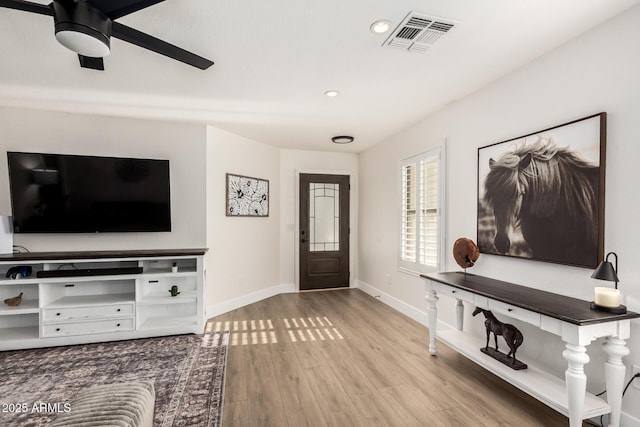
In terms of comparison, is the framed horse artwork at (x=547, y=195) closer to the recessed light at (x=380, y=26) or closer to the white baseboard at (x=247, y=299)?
the recessed light at (x=380, y=26)

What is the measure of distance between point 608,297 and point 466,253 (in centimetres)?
111

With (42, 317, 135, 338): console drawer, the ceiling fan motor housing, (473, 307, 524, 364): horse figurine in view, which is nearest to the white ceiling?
the ceiling fan motor housing

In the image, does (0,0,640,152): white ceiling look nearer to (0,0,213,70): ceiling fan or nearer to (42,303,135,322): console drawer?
(0,0,213,70): ceiling fan

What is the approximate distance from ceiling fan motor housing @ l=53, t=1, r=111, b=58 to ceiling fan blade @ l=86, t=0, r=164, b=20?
1.3 inches

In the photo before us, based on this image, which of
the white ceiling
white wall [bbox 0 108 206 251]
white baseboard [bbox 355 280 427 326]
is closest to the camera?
the white ceiling

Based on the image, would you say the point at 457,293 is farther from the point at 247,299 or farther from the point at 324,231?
the point at 324,231

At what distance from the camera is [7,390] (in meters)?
2.36

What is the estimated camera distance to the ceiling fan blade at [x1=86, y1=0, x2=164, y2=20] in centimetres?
149

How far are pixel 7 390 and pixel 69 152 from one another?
95.3 inches

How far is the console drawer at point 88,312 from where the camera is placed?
124 inches

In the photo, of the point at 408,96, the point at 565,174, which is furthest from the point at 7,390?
the point at 565,174

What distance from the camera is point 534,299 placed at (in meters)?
2.10

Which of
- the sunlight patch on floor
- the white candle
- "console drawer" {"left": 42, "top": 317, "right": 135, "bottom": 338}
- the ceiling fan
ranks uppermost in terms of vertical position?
the ceiling fan

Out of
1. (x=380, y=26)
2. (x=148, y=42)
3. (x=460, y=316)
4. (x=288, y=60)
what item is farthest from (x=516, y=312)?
(x=148, y=42)
